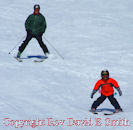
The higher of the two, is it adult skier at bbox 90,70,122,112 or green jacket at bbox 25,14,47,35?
green jacket at bbox 25,14,47,35

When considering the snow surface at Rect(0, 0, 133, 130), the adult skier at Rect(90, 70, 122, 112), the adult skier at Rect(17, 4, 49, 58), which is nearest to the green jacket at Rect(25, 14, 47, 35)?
the adult skier at Rect(17, 4, 49, 58)

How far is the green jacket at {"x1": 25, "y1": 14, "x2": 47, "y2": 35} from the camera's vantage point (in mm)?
13562

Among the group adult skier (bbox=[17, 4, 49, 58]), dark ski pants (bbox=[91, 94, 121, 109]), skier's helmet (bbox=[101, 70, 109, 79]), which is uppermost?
adult skier (bbox=[17, 4, 49, 58])

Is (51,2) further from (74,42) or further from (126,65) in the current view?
(126,65)

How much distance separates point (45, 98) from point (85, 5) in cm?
1423

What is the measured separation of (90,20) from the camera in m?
21.2

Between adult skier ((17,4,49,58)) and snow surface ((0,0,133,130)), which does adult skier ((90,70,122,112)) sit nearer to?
snow surface ((0,0,133,130))

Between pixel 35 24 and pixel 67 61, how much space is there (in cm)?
175

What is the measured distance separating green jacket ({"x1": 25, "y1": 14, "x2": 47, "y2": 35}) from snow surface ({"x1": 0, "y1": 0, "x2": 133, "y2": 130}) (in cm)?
105

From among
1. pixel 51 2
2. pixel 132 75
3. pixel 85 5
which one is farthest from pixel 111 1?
pixel 132 75

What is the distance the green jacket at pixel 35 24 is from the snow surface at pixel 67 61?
3.45 ft

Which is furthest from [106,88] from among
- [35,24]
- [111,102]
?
[35,24]

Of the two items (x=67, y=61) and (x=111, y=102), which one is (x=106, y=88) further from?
(x=67, y=61)

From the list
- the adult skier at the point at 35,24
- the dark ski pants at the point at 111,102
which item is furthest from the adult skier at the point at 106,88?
the adult skier at the point at 35,24
